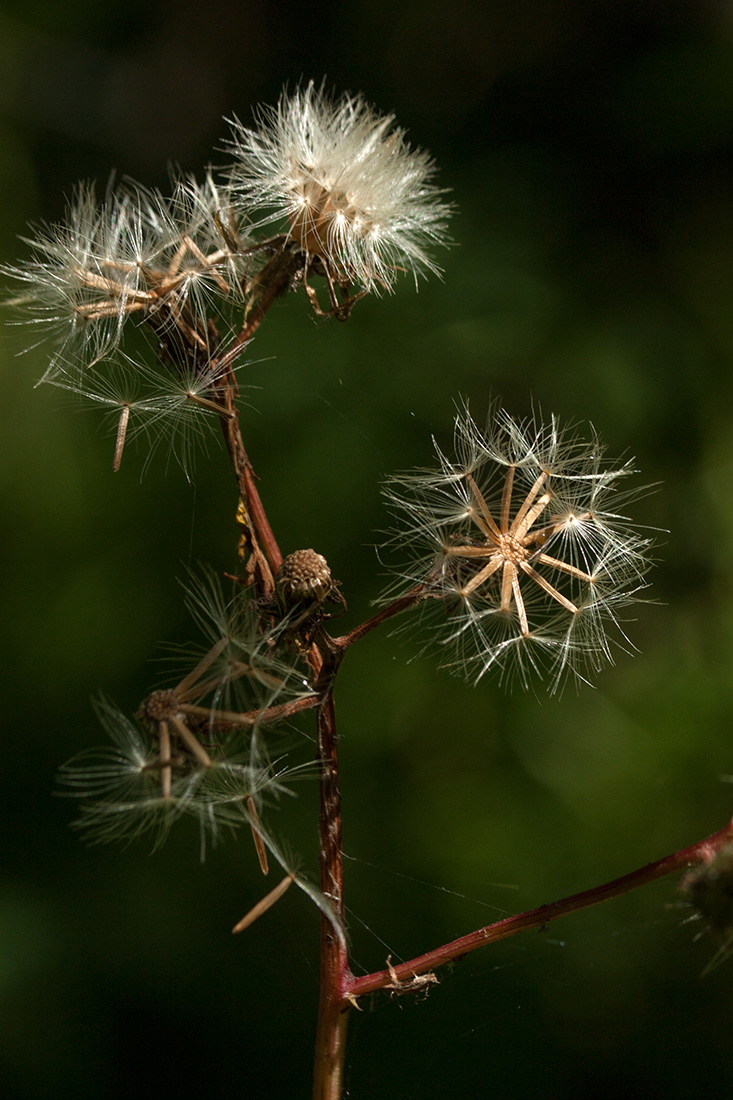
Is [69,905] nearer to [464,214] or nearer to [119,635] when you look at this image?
[119,635]

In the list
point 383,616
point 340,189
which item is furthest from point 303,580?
point 340,189

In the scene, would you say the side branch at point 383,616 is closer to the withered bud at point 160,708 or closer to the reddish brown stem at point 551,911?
the withered bud at point 160,708

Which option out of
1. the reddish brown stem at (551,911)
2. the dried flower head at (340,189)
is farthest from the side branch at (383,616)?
the dried flower head at (340,189)

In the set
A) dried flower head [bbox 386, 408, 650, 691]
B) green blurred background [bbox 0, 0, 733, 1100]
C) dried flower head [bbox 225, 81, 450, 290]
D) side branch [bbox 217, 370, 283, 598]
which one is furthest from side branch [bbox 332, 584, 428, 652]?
green blurred background [bbox 0, 0, 733, 1100]

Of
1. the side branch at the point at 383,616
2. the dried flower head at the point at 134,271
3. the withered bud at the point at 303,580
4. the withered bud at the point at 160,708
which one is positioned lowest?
the side branch at the point at 383,616

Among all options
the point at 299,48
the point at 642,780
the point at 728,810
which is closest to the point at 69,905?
the point at 642,780

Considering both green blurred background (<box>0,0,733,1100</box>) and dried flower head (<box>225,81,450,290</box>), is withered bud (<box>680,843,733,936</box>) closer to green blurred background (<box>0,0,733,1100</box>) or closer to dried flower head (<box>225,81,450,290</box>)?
dried flower head (<box>225,81,450,290</box>)
